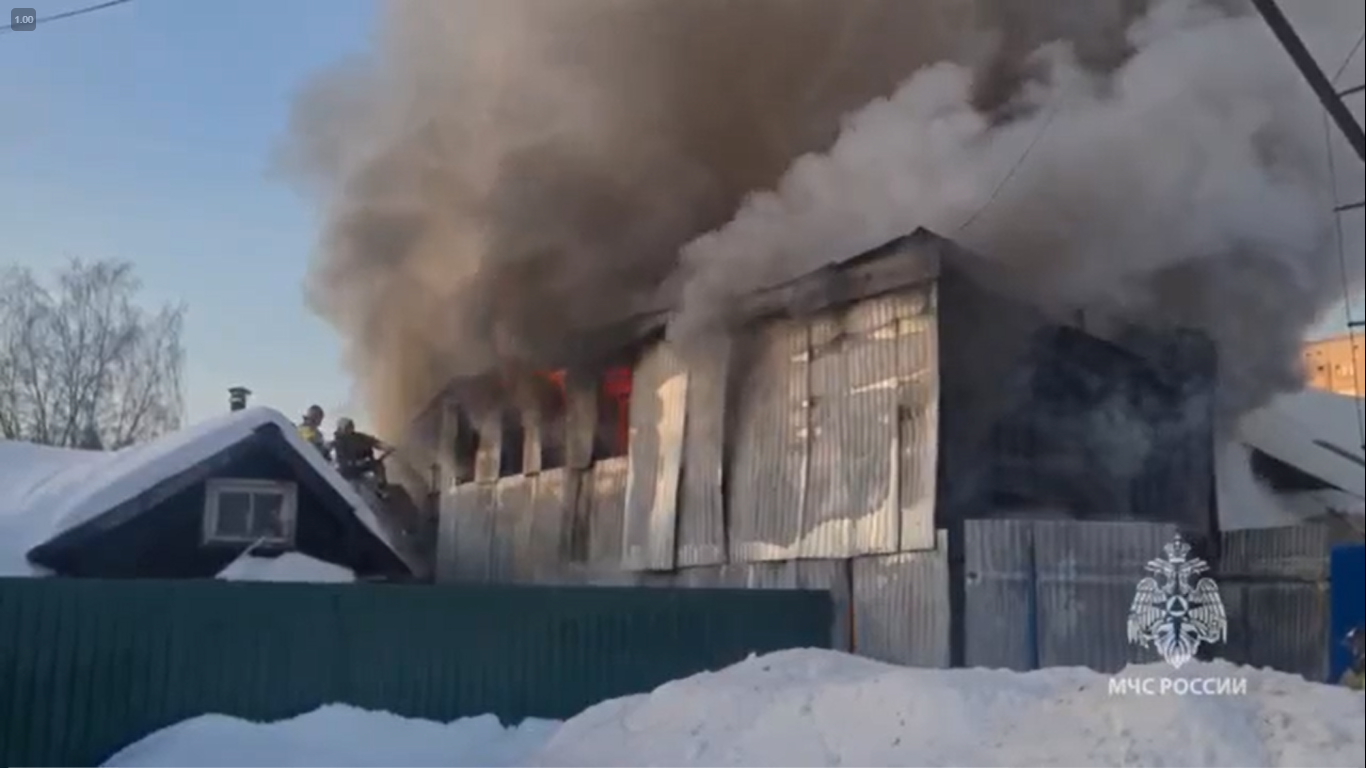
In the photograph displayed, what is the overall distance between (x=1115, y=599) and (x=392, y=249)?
14.9m

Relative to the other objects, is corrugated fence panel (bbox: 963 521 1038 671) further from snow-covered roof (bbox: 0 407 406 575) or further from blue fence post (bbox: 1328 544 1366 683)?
blue fence post (bbox: 1328 544 1366 683)

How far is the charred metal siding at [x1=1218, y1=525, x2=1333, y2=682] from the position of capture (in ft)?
47.6

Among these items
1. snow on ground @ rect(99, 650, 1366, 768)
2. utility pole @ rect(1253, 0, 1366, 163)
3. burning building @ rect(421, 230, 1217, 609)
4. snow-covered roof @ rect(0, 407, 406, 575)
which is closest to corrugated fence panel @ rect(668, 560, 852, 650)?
burning building @ rect(421, 230, 1217, 609)

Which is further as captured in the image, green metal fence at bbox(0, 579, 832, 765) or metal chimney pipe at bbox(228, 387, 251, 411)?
metal chimney pipe at bbox(228, 387, 251, 411)

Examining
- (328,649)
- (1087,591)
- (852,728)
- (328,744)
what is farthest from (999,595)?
(328,744)

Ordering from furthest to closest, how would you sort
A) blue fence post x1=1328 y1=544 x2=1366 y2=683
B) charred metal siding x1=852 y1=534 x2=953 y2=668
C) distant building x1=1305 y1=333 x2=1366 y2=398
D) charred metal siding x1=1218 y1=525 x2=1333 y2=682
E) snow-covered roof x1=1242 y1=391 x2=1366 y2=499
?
snow-covered roof x1=1242 y1=391 x2=1366 y2=499 → charred metal siding x1=1218 y1=525 x2=1333 y2=682 → charred metal siding x1=852 y1=534 x2=953 y2=668 → distant building x1=1305 y1=333 x2=1366 y2=398 → blue fence post x1=1328 y1=544 x2=1366 y2=683

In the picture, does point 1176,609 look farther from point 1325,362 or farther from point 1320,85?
point 1320,85

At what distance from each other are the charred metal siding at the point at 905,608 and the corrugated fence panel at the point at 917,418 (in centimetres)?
20

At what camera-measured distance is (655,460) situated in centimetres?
1888

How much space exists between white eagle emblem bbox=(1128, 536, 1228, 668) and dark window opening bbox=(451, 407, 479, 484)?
12.8 m

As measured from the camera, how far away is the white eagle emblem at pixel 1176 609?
46.8ft

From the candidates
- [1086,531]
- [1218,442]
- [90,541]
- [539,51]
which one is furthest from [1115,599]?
[539,51]

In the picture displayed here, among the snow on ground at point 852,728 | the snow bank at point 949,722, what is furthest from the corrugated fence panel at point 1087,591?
the snow bank at point 949,722

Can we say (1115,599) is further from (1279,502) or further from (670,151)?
(670,151)
